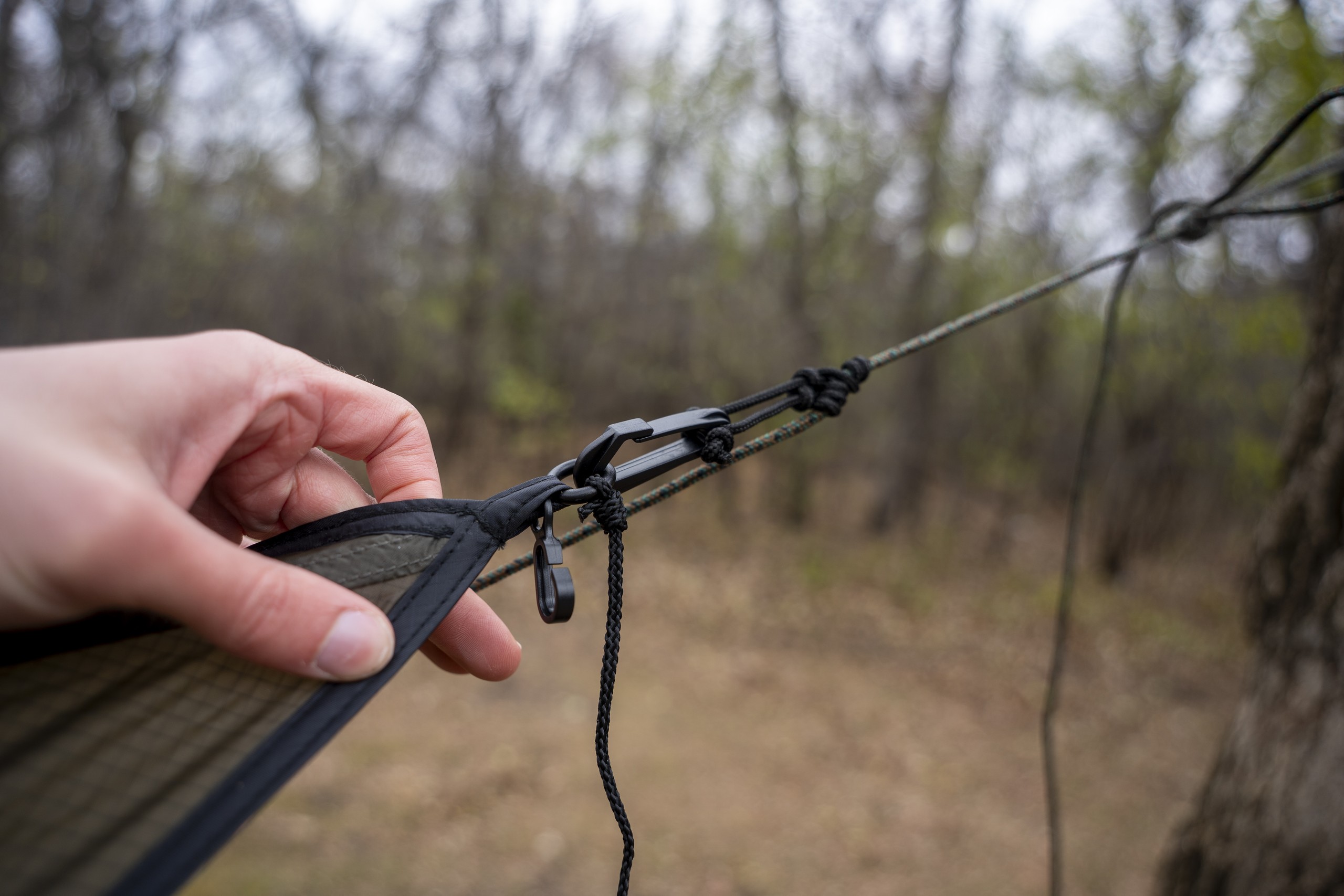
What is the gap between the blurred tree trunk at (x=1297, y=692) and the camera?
6.49 ft

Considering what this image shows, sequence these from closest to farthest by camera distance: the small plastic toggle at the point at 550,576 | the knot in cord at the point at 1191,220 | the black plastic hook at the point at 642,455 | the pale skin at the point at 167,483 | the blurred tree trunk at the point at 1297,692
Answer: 1. the pale skin at the point at 167,483
2. the small plastic toggle at the point at 550,576
3. the black plastic hook at the point at 642,455
4. the knot in cord at the point at 1191,220
5. the blurred tree trunk at the point at 1297,692

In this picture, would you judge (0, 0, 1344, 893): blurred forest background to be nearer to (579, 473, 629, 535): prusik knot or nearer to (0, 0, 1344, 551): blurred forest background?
(0, 0, 1344, 551): blurred forest background

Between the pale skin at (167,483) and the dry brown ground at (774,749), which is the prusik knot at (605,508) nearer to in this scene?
the pale skin at (167,483)

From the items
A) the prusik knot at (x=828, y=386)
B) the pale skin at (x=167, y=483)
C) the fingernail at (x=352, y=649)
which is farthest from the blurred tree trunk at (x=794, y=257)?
the fingernail at (x=352, y=649)

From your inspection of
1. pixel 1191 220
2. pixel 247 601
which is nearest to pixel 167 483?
pixel 247 601

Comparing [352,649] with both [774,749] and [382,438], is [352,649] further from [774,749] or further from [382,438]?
[774,749]

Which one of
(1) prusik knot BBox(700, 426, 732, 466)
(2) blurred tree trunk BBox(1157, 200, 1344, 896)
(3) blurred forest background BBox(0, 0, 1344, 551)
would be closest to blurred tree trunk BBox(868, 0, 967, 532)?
(3) blurred forest background BBox(0, 0, 1344, 551)

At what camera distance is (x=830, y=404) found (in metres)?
1.46

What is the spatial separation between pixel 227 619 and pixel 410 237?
1090cm

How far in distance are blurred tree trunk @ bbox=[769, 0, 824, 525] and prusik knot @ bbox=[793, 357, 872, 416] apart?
28.5 ft

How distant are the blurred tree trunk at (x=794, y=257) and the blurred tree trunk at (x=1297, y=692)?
774 centimetres

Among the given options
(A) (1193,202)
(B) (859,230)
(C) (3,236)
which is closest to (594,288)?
(B) (859,230)

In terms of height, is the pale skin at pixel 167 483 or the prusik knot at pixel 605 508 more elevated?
the pale skin at pixel 167 483

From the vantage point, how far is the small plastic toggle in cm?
97
